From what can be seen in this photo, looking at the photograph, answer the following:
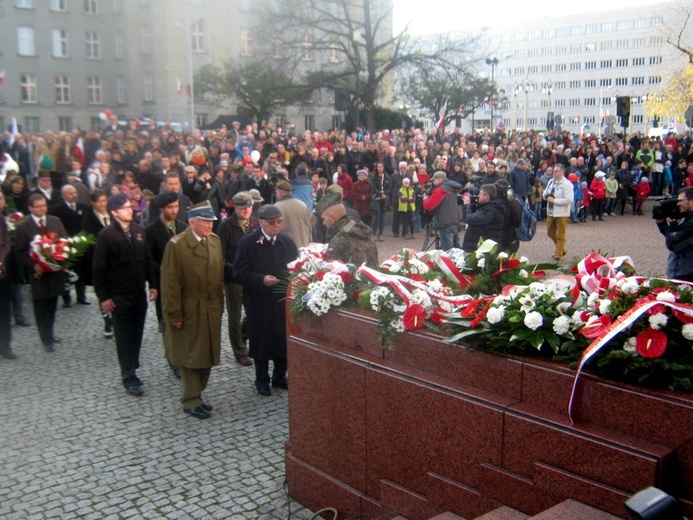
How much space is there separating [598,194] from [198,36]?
36.1 m

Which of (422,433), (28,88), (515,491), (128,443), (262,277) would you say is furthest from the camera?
(28,88)

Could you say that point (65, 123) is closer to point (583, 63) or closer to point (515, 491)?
point (515, 491)

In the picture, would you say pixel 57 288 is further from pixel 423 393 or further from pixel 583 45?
pixel 583 45

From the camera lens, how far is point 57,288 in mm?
9094

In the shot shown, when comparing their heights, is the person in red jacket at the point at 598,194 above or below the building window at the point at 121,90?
below

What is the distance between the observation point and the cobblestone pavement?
529 centimetres

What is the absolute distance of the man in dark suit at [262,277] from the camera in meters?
7.23

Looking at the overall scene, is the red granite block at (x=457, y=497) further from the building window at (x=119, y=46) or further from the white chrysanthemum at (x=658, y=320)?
the building window at (x=119, y=46)

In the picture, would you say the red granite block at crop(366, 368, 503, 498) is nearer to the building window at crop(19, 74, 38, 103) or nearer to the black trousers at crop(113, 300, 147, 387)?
the black trousers at crop(113, 300, 147, 387)

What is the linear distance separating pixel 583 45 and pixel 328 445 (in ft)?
399

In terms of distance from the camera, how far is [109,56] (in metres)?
51.8

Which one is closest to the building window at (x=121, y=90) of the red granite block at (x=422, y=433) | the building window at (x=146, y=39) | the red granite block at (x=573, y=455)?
the building window at (x=146, y=39)

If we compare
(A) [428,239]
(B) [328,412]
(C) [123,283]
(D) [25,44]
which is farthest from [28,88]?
(B) [328,412]

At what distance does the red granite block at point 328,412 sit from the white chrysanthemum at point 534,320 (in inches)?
51.6
